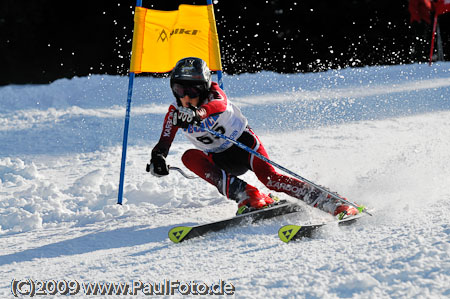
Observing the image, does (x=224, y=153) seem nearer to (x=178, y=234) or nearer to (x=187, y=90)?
(x=187, y=90)

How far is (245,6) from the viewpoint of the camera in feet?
51.7

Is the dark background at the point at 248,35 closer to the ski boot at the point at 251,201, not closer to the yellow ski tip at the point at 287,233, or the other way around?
the ski boot at the point at 251,201

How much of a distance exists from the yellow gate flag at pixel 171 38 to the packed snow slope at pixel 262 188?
3.46 ft

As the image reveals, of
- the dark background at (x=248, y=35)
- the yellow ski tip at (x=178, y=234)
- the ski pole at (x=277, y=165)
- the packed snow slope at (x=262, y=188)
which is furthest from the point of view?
the dark background at (x=248, y=35)

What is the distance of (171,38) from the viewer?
457 cm

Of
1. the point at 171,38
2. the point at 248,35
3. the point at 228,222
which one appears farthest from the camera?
the point at 248,35

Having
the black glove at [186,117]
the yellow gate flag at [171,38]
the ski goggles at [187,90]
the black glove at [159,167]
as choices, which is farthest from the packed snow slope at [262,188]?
the yellow gate flag at [171,38]

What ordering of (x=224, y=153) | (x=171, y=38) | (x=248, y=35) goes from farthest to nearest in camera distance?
1. (x=248, y=35)
2. (x=171, y=38)
3. (x=224, y=153)

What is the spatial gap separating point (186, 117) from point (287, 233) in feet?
2.99

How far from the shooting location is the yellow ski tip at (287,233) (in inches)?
115

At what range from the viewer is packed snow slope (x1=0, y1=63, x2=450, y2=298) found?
8.04ft

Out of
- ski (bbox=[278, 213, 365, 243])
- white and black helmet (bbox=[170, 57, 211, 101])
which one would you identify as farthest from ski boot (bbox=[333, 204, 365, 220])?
white and black helmet (bbox=[170, 57, 211, 101])

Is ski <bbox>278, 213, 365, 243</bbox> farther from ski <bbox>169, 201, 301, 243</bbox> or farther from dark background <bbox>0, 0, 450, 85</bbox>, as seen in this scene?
dark background <bbox>0, 0, 450, 85</bbox>

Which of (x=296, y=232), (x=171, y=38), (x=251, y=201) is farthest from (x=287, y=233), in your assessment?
(x=171, y=38)
